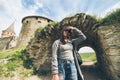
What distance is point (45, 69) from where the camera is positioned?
12109mm

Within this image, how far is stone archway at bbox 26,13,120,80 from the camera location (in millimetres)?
9508

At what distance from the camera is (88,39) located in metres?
A: 12.0

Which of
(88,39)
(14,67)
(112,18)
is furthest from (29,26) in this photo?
(112,18)

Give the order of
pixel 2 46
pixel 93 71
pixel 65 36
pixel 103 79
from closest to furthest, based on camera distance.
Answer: pixel 65 36 → pixel 103 79 → pixel 93 71 → pixel 2 46

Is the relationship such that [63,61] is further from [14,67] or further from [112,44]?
[14,67]

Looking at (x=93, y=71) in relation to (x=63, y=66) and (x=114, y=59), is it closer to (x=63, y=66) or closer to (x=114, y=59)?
(x=114, y=59)

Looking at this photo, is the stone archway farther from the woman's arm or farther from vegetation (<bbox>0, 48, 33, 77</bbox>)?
the woman's arm

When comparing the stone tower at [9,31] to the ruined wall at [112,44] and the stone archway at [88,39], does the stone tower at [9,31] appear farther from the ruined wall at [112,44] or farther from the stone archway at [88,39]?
the ruined wall at [112,44]

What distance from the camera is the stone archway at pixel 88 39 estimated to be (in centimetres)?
951

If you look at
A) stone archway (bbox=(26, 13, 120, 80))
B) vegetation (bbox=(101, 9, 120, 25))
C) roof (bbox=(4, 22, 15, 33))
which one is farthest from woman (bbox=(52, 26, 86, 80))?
roof (bbox=(4, 22, 15, 33))

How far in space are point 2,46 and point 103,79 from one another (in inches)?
1581

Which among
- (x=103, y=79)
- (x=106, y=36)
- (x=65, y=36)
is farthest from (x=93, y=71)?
(x=65, y=36)

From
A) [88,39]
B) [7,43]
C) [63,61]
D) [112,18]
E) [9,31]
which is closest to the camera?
[63,61]

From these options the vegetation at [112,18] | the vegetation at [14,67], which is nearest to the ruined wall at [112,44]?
the vegetation at [112,18]
